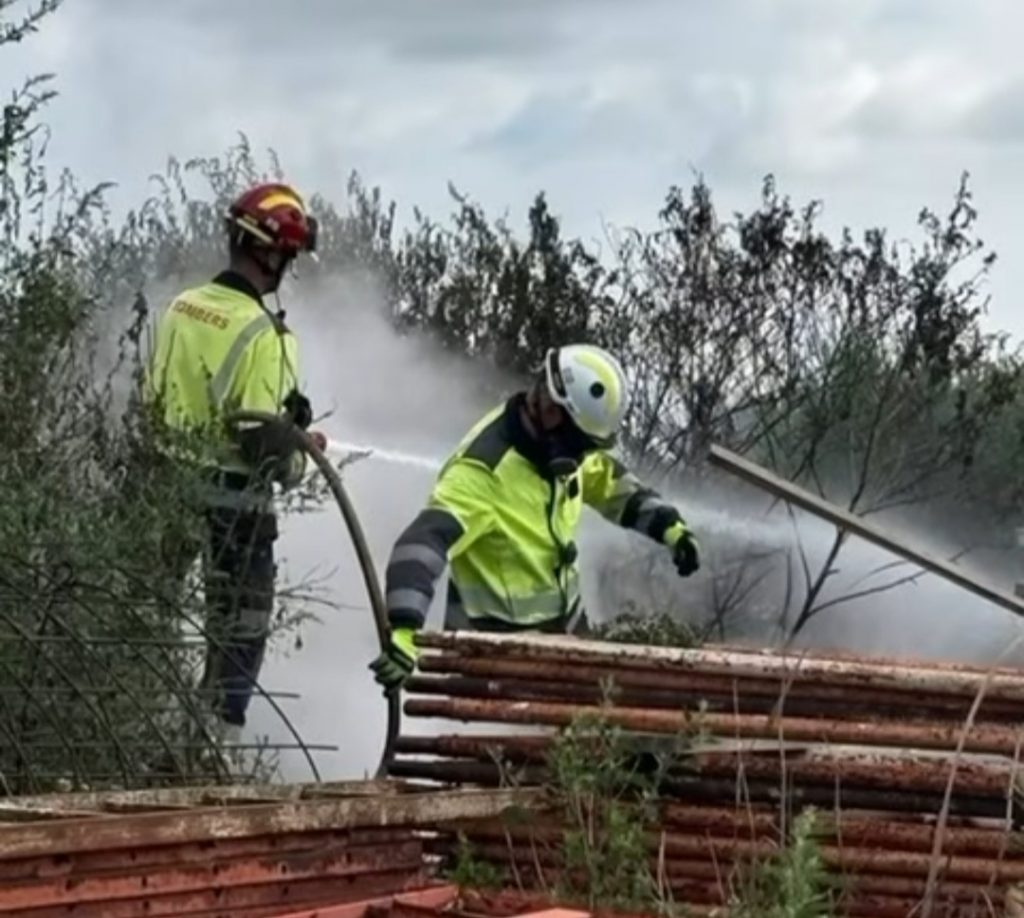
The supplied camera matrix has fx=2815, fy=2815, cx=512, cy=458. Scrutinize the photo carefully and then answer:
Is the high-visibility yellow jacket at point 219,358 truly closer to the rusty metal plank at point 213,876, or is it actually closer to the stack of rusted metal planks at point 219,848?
the stack of rusted metal planks at point 219,848

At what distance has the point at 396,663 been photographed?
25.9 feet

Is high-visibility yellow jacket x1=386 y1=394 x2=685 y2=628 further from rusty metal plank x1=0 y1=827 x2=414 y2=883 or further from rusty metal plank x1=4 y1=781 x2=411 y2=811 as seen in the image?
rusty metal plank x1=0 y1=827 x2=414 y2=883

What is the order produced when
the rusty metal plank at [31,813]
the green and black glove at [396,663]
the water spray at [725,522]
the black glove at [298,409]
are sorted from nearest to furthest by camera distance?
the rusty metal plank at [31,813] < the green and black glove at [396,663] < the black glove at [298,409] < the water spray at [725,522]

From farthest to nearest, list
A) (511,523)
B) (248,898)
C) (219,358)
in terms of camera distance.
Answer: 1. (219,358)
2. (511,523)
3. (248,898)

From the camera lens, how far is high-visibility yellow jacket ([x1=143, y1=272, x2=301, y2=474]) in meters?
9.46

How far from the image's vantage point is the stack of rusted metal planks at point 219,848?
4.95m

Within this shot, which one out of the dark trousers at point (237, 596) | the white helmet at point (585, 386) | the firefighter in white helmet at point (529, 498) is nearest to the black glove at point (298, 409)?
the dark trousers at point (237, 596)

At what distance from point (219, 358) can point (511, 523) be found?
123cm

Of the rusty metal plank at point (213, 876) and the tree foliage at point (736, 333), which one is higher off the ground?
the tree foliage at point (736, 333)

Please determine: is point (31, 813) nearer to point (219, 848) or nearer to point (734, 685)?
point (219, 848)

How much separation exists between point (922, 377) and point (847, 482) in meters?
0.59

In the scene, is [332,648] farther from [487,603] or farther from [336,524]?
[487,603]

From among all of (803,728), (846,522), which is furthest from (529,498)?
(803,728)

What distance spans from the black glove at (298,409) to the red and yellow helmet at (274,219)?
0.59 meters
